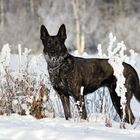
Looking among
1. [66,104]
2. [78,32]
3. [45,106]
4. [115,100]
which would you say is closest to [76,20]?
[78,32]

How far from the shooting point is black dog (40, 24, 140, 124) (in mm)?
9219

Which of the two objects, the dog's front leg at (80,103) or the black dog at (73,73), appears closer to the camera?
the dog's front leg at (80,103)

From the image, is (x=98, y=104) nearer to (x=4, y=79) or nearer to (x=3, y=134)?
(x=4, y=79)

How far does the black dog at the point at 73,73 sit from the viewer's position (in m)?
9.22

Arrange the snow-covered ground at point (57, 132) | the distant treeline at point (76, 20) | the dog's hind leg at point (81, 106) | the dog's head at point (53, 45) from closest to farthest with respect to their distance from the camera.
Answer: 1. the snow-covered ground at point (57, 132)
2. the dog's hind leg at point (81, 106)
3. the dog's head at point (53, 45)
4. the distant treeline at point (76, 20)

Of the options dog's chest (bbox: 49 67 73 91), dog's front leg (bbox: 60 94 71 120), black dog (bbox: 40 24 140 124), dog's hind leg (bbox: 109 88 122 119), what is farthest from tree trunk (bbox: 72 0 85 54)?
dog's chest (bbox: 49 67 73 91)

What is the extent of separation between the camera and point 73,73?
9320 millimetres

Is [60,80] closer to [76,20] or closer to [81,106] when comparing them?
[81,106]

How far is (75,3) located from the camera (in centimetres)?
4369

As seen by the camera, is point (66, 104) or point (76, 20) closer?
point (66, 104)

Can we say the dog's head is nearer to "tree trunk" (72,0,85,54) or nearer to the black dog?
the black dog

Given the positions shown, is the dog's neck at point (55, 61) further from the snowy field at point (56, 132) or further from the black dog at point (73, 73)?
the snowy field at point (56, 132)

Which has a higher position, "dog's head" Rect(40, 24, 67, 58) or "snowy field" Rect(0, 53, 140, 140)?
"dog's head" Rect(40, 24, 67, 58)

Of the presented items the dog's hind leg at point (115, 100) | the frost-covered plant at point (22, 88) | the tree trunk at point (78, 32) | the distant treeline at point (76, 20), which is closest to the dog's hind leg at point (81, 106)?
the frost-covered plant at point (22, 88)
